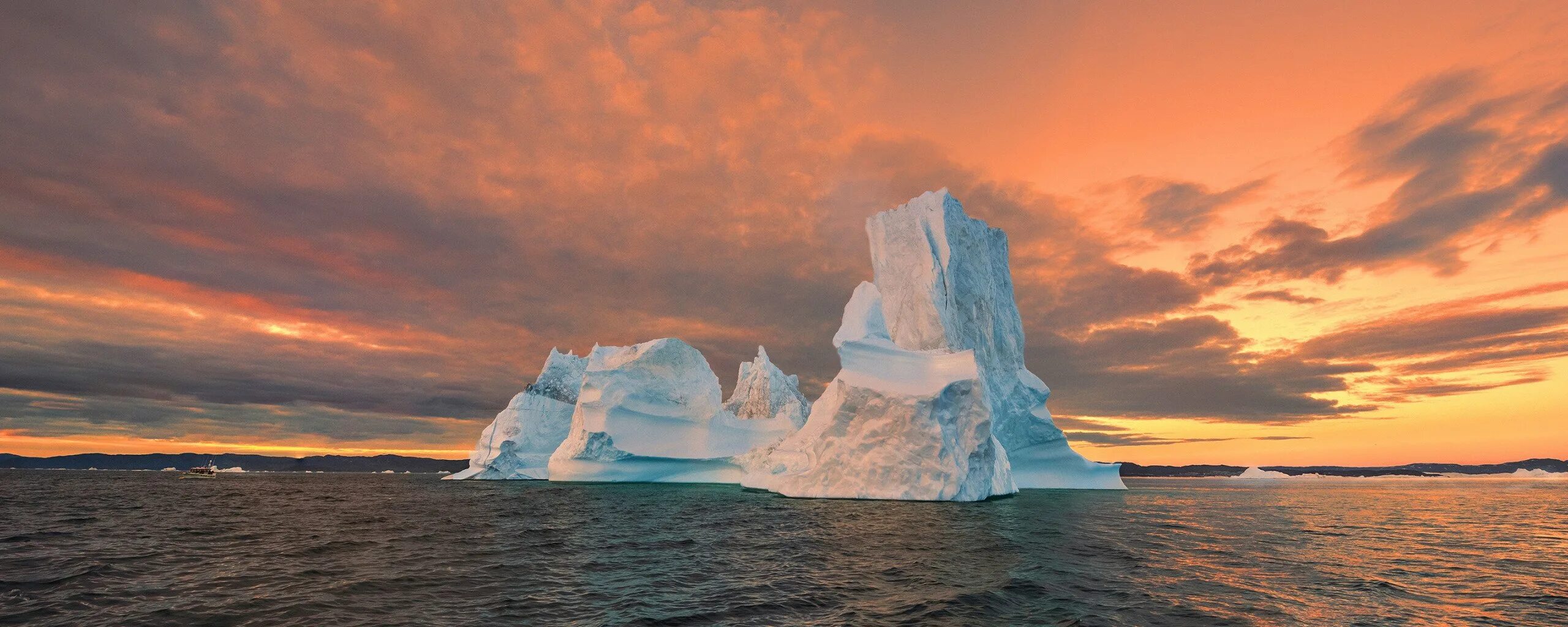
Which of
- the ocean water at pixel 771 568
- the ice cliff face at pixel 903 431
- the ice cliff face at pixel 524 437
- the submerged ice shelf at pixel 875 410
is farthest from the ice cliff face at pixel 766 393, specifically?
the ocean water at pixel 771 568

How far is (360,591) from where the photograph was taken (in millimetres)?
10586

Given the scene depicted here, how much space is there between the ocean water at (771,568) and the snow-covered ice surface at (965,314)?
1468 cm

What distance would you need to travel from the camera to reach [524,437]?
200ft

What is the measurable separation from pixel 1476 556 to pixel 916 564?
1391 centimetres

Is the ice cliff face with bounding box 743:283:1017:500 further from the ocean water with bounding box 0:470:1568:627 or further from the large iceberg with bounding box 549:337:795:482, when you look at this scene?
the large iceberg with bounding box 549:337:795:482

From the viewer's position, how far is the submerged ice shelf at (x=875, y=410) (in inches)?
1148

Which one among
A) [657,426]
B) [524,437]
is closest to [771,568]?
[657,426]

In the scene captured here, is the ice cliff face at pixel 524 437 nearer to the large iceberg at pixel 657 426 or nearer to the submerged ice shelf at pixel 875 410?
the submerged ice shelf at pixel 875 410

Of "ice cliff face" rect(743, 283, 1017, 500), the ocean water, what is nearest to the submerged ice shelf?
"ice cliff face" rect(743, 283, 1017, 500)

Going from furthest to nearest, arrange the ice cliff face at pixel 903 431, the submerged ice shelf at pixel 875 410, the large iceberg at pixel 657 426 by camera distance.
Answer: the large iceberg at pixel 657 426
the submerged ice shelf at pixel 875 410
the ice cliff face at pixel 903 431

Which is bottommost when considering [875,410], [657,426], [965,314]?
[657,426]

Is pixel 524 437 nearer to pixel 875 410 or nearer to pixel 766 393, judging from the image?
pixel 766 393

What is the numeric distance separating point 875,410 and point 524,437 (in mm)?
42403

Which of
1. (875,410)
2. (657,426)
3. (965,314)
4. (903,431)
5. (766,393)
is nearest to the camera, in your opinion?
(903,431)
